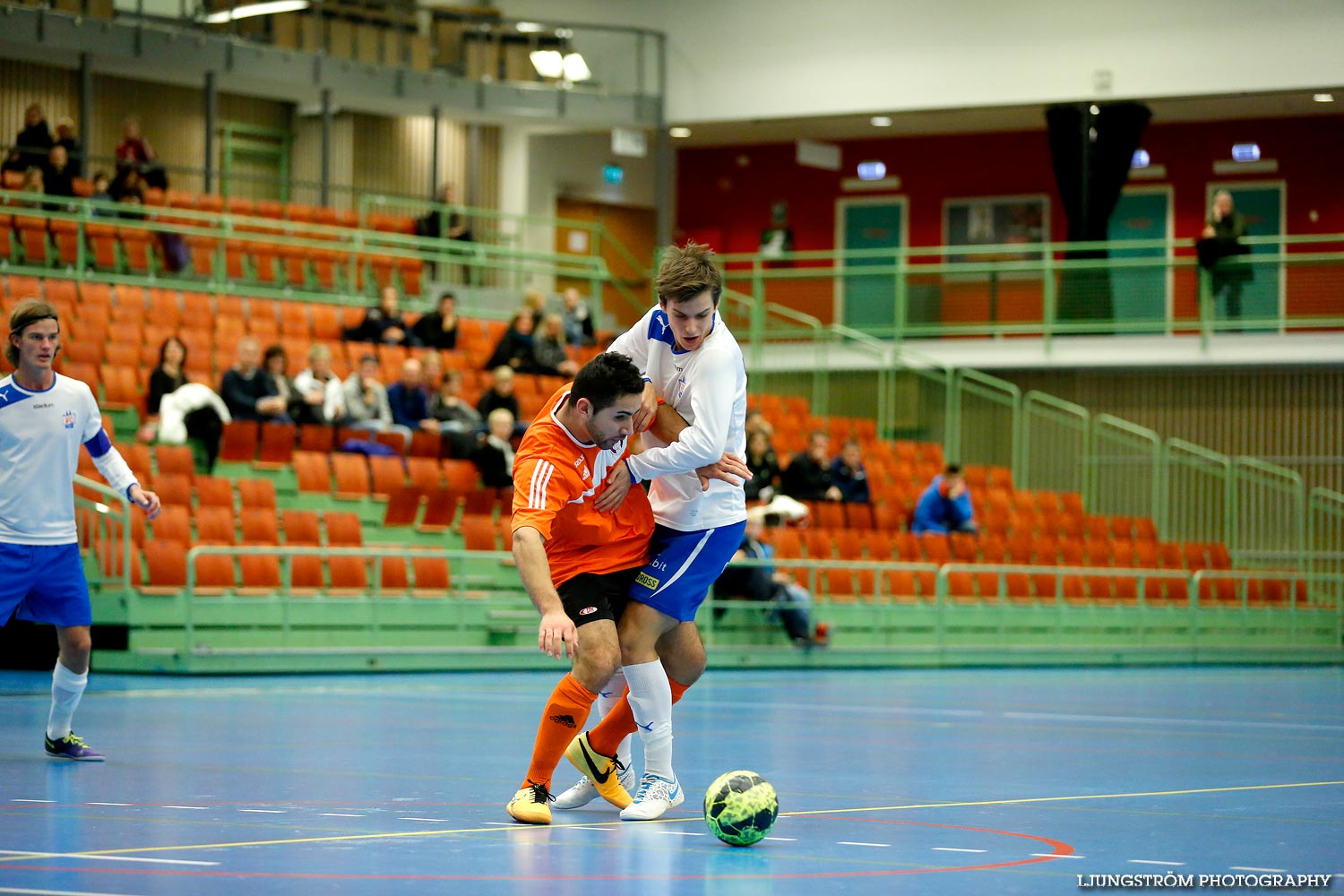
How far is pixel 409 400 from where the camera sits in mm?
18609

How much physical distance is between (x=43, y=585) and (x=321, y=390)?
9.90 m

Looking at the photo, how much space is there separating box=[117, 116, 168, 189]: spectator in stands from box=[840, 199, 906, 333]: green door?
10.3m

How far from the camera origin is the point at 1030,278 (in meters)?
26.4

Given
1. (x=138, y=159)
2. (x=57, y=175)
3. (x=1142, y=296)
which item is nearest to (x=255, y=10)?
(x=138, y=159)

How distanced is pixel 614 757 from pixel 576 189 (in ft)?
89.3

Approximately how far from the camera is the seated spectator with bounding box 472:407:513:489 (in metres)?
17.7

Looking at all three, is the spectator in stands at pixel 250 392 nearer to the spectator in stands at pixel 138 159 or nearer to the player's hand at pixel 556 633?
the spectator in stands at pixel 138 159

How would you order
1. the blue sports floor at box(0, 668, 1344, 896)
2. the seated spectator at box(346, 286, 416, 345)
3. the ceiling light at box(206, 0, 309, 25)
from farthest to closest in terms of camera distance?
the ceiling light at box(206, 0, 309, 25), the seated spectator at box(346, 286, 416, 345), the blue sports floor at box(0, 668, 1344, 896)

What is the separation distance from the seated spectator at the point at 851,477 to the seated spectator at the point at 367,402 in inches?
213

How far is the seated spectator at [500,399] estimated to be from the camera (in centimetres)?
1848

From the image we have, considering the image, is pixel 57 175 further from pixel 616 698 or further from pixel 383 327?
pixel 616 698

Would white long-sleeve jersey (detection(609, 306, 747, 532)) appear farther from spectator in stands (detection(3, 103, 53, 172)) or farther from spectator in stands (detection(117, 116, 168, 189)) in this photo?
spectator in stands (detection(3, 103, 53, 172))

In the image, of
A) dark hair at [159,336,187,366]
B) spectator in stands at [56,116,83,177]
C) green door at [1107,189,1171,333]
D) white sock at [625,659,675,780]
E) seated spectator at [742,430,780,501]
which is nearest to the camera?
white sock at [625,659,675,780]

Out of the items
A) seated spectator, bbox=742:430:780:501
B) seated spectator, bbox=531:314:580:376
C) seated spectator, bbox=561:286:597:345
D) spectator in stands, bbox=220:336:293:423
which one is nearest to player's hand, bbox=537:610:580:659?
spectator in stands, bbox=220:336:293:423
